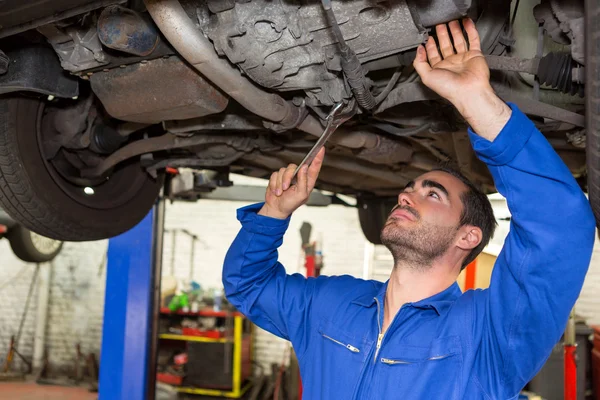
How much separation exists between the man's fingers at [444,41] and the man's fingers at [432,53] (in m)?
0.01

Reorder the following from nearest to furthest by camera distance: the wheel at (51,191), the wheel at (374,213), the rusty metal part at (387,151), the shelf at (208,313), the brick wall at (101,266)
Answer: the wheel at (51,191)
the rusty metal part at (387,151)
the wheel at (374,213)
the shelf at (208,313)
the brick wall at (101,266)

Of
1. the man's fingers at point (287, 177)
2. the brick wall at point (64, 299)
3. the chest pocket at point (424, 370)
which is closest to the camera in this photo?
the chest pocket at point (424, 370)

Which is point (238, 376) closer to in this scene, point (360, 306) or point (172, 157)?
point (172, 157)

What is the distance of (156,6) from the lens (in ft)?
3.61

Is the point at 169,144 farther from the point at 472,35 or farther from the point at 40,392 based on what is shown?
the point at 40,392

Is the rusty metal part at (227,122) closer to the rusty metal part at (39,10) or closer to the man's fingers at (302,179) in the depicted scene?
the man's fingers at (302,179)

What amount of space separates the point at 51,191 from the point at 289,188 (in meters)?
0.83

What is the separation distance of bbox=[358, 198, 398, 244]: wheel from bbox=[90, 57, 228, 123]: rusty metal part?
2267 mm

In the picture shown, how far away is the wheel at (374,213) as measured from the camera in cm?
363

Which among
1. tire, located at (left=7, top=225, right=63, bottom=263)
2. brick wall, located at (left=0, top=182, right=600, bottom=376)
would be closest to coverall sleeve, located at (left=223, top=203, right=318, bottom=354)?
tire, located at (left=7, top=225, right=63, bottom=263)

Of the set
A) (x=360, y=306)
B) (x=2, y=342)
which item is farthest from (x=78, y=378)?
(x=360, y=306)

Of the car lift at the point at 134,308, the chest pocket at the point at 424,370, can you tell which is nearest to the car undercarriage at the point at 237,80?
the chest pocket at the point at 424,370

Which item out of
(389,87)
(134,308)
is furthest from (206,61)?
(134,308)

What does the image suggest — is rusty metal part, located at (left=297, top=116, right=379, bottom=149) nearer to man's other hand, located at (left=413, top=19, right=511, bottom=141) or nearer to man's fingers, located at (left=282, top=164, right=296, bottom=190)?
man's fingers, located at (left=282, top=164, right=296, bottom=190)
